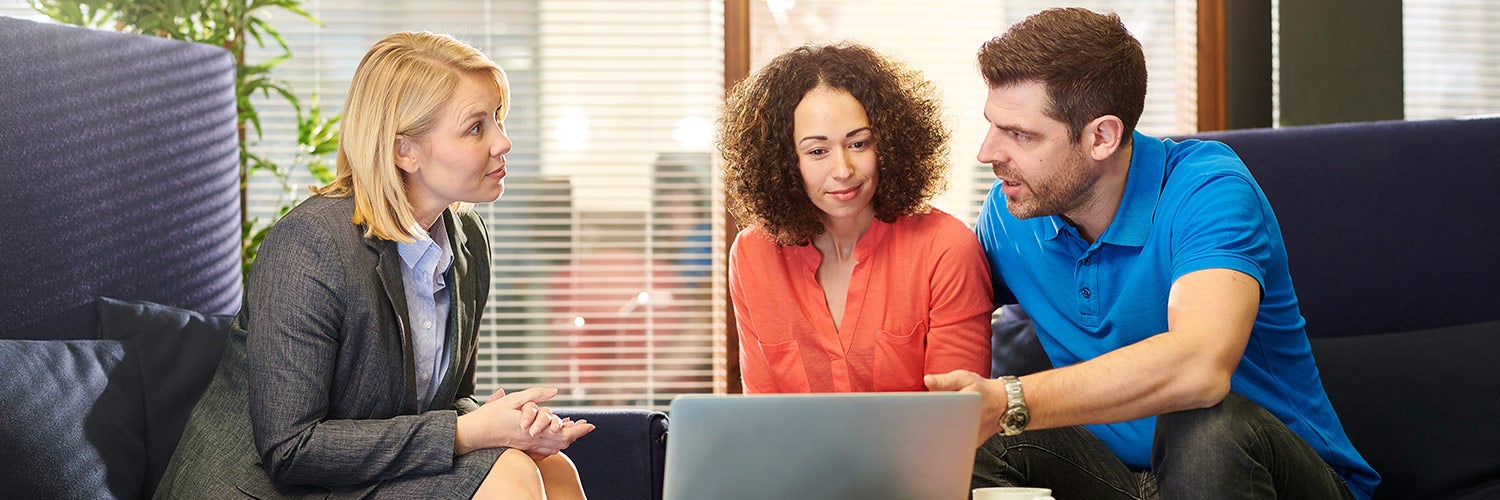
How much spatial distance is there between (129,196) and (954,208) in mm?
2022

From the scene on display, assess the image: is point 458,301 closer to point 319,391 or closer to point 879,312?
point 319,391

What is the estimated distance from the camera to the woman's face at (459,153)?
66.1 inches

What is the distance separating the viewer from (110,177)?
2168 millimetres

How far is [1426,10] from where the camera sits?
328 centimetres

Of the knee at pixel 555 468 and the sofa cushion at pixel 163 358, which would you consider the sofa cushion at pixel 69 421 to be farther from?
the knee at pixel 555 468

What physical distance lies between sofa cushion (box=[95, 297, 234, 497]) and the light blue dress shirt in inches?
20.6

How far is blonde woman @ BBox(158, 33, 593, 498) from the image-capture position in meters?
1.52

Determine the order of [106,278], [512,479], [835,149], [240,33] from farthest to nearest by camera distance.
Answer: [240,33]
[106,278]
[835,149]
[512,479]

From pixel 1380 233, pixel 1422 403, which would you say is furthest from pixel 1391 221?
pixel 1422 403

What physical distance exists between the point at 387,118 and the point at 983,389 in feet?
2.84

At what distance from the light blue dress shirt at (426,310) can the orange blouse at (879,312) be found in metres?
0.51

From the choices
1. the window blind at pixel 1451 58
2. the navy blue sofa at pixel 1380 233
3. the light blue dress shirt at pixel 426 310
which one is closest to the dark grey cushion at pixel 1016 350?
the navy blue sofa at pixel 1380 233

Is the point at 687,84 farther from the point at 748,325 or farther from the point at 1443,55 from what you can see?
the point at 1443,55

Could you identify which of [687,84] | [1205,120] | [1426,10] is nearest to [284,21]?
[687,84]
